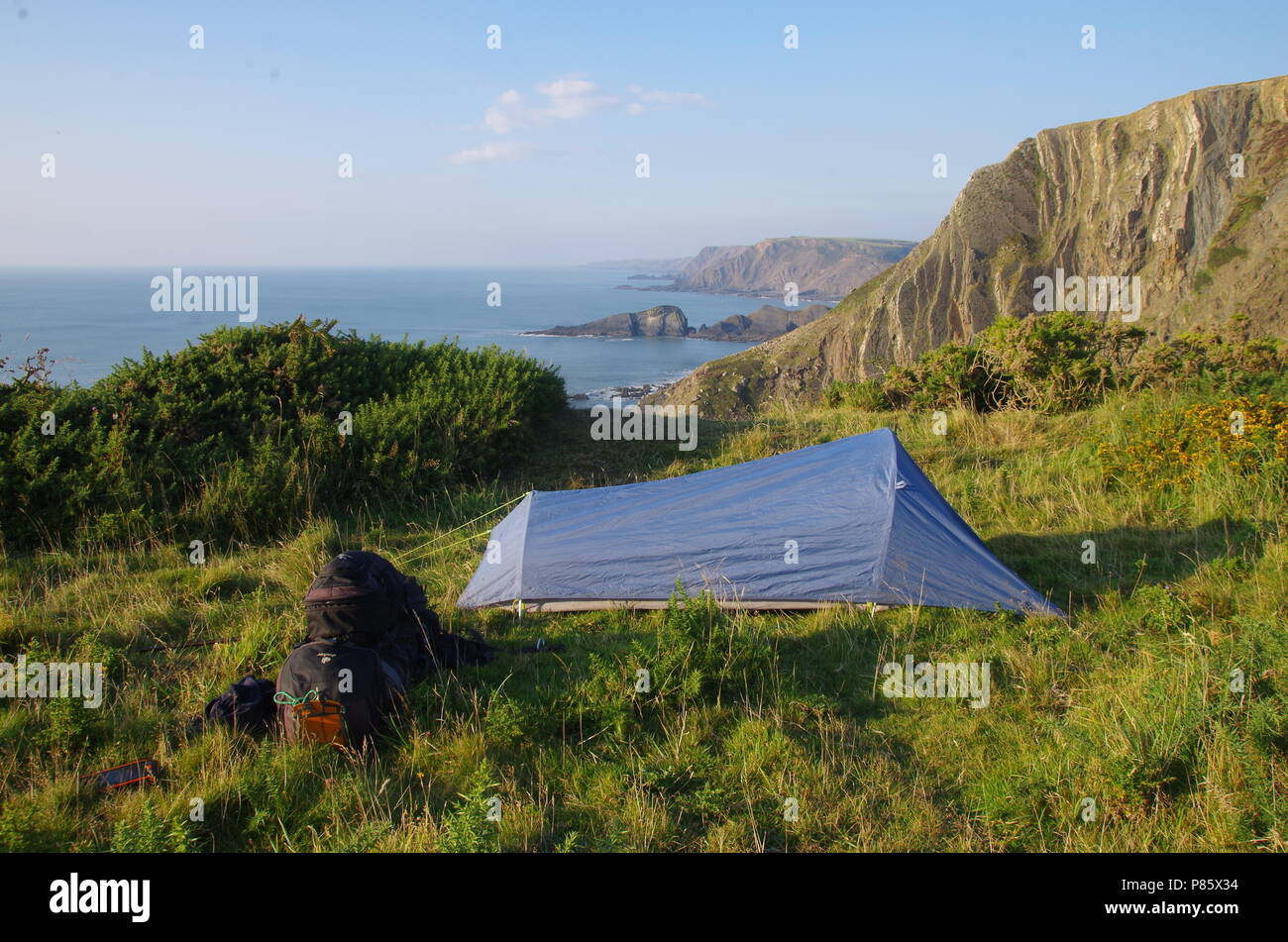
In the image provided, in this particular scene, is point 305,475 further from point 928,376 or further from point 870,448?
point 928,376

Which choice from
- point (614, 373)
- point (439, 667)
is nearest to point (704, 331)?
point (614, 373)

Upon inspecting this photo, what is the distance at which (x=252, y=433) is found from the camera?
897cm

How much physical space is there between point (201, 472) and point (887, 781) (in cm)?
707

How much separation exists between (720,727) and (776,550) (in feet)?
6.16

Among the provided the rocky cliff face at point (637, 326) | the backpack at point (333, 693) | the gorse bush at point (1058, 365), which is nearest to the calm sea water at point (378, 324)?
the rocky cliff face at point (637, 326)

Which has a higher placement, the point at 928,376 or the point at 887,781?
the point at 928,376

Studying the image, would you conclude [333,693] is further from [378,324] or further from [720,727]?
[378,324]

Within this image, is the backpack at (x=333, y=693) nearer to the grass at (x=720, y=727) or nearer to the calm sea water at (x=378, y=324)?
the grass at (x=720, y=727)

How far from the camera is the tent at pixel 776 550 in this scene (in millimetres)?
5848

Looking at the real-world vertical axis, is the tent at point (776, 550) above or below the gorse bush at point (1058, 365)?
below

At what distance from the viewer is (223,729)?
13.8ft

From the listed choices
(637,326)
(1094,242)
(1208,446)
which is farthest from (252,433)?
(637,326)

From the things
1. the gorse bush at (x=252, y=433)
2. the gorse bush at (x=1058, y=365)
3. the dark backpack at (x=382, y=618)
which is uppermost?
the gorse bush at (x=1058, y=365)

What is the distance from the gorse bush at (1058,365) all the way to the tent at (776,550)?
5.70m
